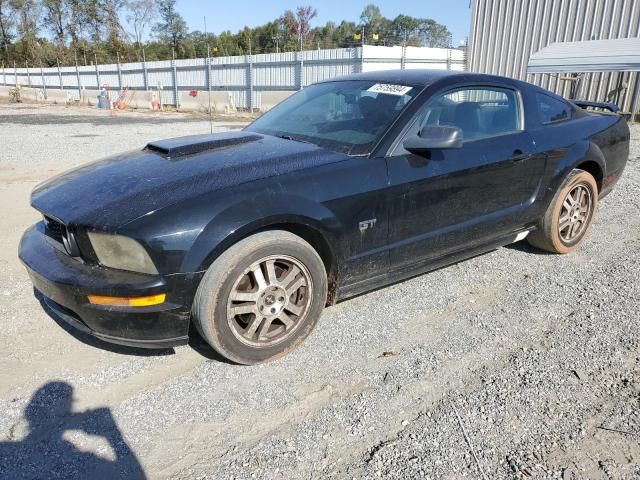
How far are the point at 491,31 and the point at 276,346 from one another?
17.8 m

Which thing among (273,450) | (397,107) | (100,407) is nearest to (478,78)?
(397,107)

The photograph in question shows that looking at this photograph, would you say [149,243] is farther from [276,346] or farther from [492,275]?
[492,275]

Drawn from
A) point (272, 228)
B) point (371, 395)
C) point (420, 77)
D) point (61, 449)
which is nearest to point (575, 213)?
point (420, 77)

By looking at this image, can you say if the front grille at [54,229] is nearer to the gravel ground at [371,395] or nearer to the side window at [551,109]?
the gravel ground at [371,395]

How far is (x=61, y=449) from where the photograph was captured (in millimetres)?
2117

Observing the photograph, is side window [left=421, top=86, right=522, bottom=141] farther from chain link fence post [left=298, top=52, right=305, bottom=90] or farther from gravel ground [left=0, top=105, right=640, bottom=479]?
chain link fence post [left=298, top=52, right=305, bottom=90]

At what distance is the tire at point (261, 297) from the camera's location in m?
2.47

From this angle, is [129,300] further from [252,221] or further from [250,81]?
[250,81]

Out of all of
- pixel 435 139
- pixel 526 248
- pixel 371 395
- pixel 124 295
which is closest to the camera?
pixel 124 295

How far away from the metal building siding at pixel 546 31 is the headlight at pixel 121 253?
15423 mm

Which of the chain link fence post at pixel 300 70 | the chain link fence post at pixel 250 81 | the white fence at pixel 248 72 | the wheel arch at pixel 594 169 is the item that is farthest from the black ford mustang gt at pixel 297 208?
the chain link fence post at pixel 250 81

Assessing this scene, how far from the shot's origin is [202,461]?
6.75ft

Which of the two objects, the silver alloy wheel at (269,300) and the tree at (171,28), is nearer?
the silver alloy wheel at (269,300)

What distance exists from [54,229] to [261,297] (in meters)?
1.26
